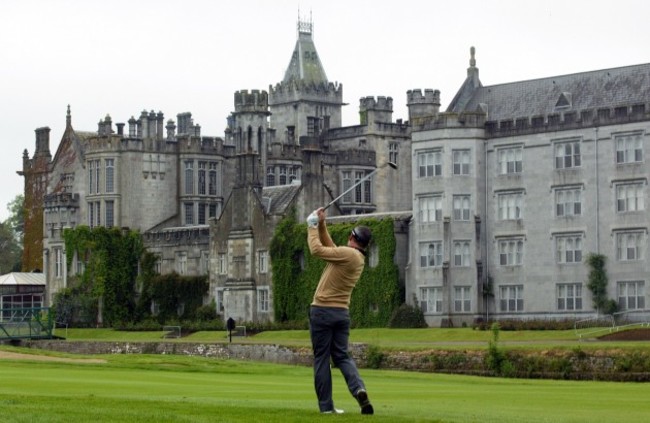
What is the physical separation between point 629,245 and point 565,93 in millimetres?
9189

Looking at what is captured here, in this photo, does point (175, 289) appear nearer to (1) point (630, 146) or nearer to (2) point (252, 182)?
(2) point (252, 182)

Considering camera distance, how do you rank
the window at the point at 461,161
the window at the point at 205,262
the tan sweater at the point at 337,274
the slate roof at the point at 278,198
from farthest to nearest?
the window at the point at 205,262, the slate roof at the point at 278,198, the window at the point at 461,161, the tan sweater at the point at 337,274

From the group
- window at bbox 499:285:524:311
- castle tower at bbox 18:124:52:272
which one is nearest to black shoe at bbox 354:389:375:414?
window at bbox 499:285:524:311

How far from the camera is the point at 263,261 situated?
8769cm

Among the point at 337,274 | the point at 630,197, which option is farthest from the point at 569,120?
the point at 337,274

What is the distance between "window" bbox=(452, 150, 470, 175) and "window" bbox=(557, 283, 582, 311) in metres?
7.77

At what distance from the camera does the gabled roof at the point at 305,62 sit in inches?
4587

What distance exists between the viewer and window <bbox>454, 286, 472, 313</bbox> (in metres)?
77.8

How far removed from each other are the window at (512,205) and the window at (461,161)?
2.36 m

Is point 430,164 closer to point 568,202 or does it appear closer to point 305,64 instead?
point 568,202

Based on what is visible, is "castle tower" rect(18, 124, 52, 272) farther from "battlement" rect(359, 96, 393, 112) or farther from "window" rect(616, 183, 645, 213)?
"window" rect(616, 183, 645, 213)

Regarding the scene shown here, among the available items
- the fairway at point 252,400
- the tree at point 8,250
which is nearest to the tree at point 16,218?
the tree at point 8,250

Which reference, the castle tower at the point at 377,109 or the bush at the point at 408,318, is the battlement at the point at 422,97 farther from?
the bush at the point at 408,318

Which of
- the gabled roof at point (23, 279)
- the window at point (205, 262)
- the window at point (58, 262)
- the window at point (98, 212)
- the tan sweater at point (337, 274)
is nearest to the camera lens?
the tan sweater at point (337, 274)
